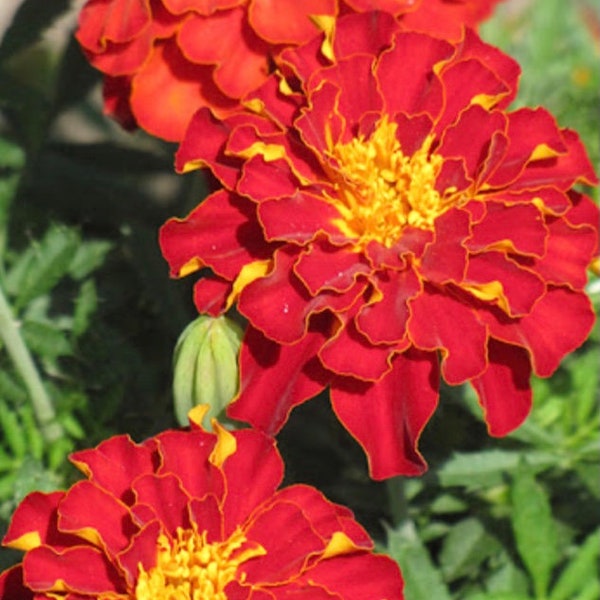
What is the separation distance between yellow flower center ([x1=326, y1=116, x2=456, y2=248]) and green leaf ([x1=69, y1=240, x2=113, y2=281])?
0.79 feet

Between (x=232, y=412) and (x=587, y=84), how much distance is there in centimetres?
63

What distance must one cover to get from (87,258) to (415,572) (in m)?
0.32

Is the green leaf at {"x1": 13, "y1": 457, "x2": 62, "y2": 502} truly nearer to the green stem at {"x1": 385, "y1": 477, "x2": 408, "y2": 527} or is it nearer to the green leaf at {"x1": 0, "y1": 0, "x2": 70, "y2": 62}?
the green stem at {"x1": 385, "y1": 477, "x2": 408, "y2": 527}

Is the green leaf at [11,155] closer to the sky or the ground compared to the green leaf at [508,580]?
closer to the ground

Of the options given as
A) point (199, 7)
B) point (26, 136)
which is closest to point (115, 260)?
point (26, 136)

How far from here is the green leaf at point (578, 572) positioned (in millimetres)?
825

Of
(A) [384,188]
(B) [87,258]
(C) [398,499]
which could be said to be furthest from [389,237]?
(B) [87,258]

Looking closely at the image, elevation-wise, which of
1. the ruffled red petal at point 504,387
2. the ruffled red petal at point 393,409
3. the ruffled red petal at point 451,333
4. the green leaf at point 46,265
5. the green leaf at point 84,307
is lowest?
the green leaf at point 84,307

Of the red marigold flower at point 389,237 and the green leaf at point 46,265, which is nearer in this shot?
the red marigold flower at point 389,237

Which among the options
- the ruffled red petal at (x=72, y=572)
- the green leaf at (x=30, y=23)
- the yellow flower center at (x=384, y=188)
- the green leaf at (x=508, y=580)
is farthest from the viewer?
the green leaf at (x=30, y=23)

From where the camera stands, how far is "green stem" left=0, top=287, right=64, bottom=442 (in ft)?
2.76

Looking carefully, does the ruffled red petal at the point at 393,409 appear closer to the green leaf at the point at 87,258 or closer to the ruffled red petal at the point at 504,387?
Result: the ruffled red petal at the point at 504,387

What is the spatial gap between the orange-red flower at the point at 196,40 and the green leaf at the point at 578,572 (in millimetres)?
323

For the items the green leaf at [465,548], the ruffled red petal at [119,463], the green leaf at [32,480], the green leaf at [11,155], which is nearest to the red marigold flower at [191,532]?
the ruffled red petal at [119,463]
